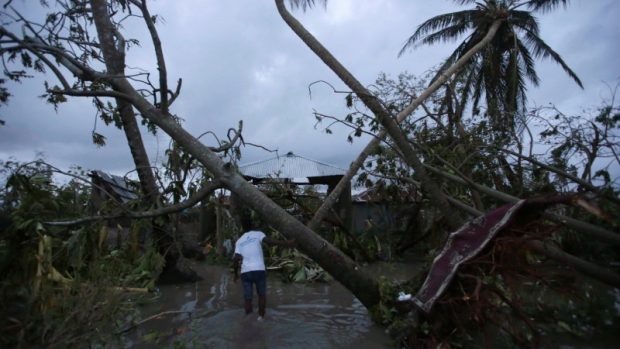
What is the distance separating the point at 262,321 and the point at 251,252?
3.24ft

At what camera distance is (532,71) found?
18250 mm

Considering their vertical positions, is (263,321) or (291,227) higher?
(291,227)

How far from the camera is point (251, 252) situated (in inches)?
261

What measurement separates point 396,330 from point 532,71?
16337 mm

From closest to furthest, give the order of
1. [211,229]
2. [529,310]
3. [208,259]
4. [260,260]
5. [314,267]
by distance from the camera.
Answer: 1. [529,310]
2. [260,260]
3. [314,267]
4. [208,259]
5. [211,229]

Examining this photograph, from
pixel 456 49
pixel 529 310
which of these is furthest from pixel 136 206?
pixel 456 49

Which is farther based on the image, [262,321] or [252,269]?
[252,269]

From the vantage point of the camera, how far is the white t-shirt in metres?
6.57

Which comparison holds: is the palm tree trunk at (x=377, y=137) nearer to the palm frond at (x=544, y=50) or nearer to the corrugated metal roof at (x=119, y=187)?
the corrugated metal roof at (x=119, y=187)

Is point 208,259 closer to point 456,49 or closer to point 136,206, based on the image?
point 136,206

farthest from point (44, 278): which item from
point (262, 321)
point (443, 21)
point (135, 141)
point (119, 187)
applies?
point (443, 21)

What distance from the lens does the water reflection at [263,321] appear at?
17.7 feet

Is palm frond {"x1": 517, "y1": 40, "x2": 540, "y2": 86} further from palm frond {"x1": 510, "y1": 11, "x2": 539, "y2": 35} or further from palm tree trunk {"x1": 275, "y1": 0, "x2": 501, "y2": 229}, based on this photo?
palm tree trunk {"x1": 275, "y1": 0, "x2": 501, "y2": 229}

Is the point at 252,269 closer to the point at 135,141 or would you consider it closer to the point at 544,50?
the point at 135,141
